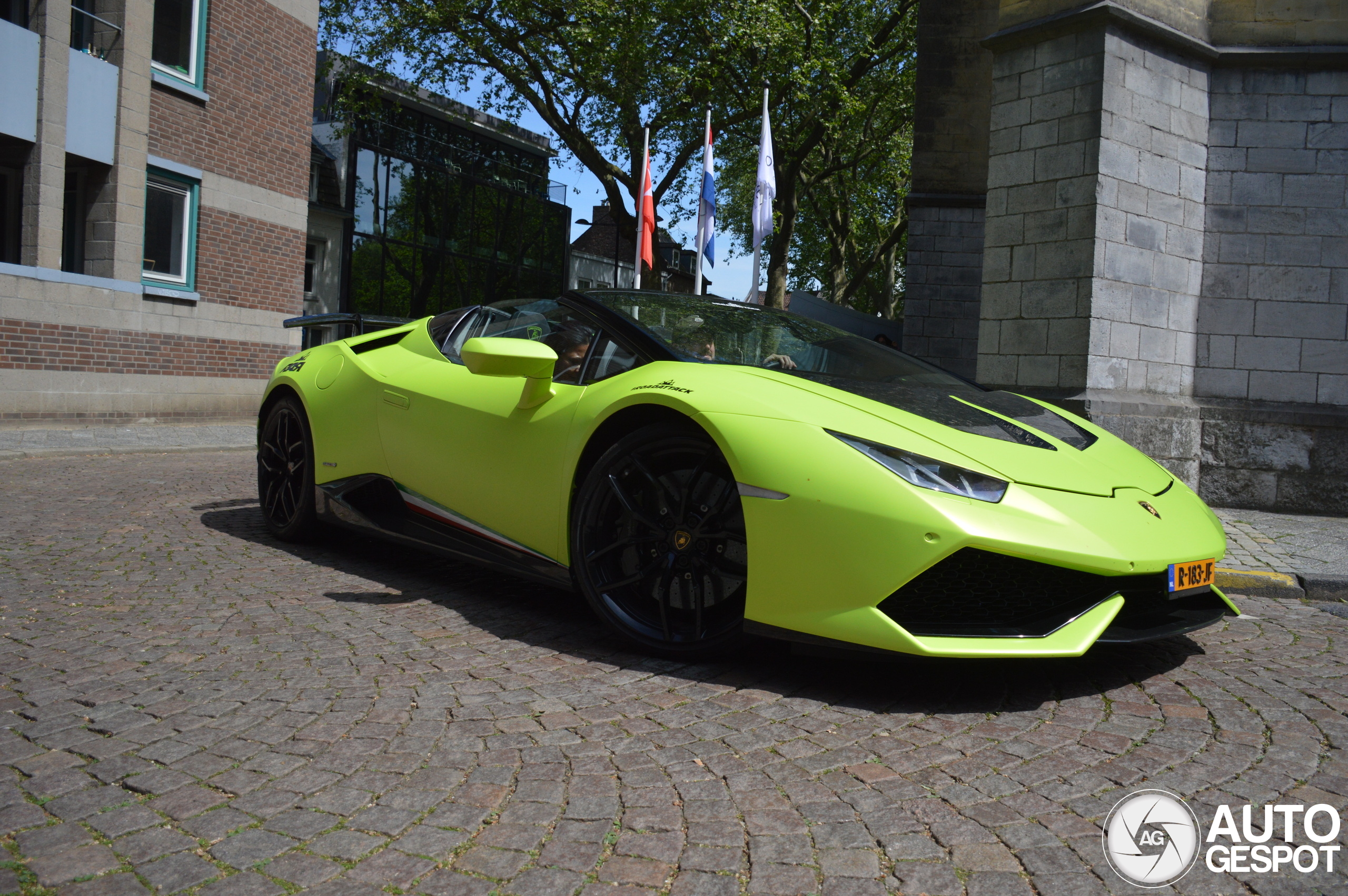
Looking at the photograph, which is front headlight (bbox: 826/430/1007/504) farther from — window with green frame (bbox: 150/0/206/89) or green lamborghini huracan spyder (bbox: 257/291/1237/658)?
window with green frame (bbox: 150/0/206/89)

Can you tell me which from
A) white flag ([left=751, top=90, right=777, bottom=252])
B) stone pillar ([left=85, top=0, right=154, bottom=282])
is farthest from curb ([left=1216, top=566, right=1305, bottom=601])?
stone pillar ([left=85, top=0, right=154, bottom=282])

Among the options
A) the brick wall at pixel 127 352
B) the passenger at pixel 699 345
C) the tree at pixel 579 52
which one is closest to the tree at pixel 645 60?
the tree at pixel 579 52

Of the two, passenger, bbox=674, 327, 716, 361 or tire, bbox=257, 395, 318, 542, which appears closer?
passenger, bbox=674, 327, 716, 361

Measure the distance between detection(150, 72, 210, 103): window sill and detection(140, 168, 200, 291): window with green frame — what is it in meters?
1.17

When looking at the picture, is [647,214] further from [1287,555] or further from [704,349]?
[704,349]

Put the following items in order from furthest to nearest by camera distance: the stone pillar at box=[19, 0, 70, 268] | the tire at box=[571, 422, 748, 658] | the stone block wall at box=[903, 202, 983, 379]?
the stone block wall at box=[903, 202, 983, 379] → the stone pillar at box=[19, 0, 70, 268] → the tire at box=[571, 422, 748, 658]

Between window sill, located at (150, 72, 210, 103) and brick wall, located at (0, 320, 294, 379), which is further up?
window sill, located at (150, 72, 210, 103)

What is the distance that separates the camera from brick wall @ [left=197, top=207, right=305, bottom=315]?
1541 centimetres

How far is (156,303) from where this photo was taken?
14.4 meters

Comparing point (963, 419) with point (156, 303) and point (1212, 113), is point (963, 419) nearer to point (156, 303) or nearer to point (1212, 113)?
point (1212, 113)

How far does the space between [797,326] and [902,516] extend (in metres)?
1.51

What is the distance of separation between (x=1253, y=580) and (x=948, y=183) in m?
12.6

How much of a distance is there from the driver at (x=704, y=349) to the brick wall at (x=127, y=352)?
11.7 meters

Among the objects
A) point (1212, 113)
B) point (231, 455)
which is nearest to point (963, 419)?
point (1212, 113)
